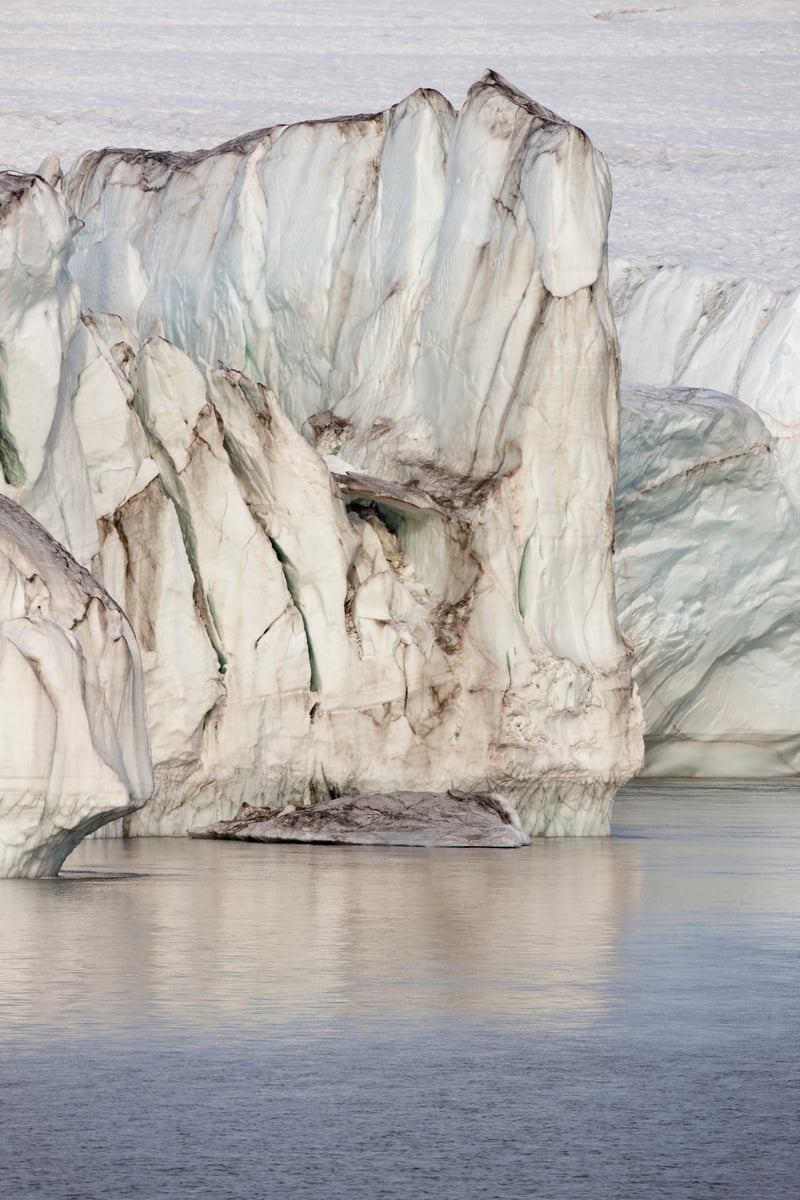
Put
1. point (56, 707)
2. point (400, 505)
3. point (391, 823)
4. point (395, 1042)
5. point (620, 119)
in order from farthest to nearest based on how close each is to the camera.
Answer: point (620, 119) → point (400, 505) → point (391, 823) → point (56, 707) → point (395, 1042)

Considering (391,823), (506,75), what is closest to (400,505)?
(391,823)

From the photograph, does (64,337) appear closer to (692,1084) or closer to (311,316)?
(311,316)

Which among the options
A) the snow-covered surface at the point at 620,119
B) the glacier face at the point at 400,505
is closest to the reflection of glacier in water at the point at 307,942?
the glacier face at the point at 400,505

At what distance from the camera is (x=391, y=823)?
16250 millimetres

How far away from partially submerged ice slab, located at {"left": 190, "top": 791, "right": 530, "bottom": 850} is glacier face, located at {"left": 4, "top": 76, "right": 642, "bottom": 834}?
0.78 metres

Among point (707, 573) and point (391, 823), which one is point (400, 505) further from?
point (707, 573)

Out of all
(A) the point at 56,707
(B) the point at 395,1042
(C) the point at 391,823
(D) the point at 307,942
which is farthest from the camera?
(C) the point at 391,823

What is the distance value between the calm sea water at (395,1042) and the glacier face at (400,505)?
5.15 metres

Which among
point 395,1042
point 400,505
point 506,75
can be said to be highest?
point 506,75

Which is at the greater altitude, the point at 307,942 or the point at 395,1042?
the point at 307,942

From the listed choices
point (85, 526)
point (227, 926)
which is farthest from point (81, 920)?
point (85, 526)

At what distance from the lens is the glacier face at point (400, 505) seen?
17.0m

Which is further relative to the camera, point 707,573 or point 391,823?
point 707,573

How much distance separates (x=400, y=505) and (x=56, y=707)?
7139mm
